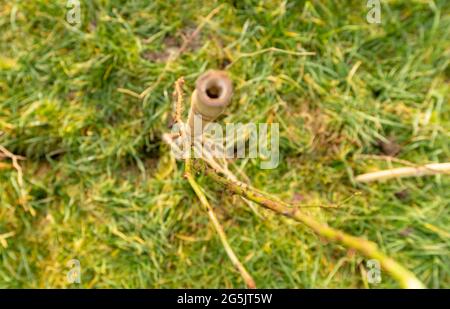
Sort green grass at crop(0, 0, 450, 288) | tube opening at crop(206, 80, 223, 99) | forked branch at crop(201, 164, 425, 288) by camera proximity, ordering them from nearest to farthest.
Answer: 1. forked branch at crop(201, 164, 425, 288)
2. tube opening at crop(206, 80, 223, 99)
3. green grass at crop(0, 0, 450, 288)

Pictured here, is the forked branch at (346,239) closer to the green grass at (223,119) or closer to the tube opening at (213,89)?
the tube opening at (213,89)

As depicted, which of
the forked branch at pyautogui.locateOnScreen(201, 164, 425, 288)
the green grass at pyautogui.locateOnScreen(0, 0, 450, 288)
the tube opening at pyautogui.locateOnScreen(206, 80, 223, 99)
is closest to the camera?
the forked branch at pyautogui.locateOnScreen(201, 164, 425, 288)

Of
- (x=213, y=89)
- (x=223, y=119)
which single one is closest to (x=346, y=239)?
(x=213, y=89)

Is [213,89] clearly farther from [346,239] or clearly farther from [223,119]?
[223,119]

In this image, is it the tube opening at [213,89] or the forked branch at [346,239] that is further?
the tube opening at [213,89]

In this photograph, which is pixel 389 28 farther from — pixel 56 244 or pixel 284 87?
pixel 56 244

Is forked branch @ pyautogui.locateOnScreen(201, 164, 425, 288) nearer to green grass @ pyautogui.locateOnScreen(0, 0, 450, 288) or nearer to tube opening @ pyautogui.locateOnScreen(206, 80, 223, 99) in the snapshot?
tube opening @ pyautogui.locateOnScreen(206, 80, 223, 99)

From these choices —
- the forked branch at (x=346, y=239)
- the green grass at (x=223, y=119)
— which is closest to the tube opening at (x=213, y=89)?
the forked branch at (x=346, y=239)

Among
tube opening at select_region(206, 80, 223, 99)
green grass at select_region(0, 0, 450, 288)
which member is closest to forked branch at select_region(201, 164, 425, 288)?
tube opening at select_region(206, 80, 223, 99)
